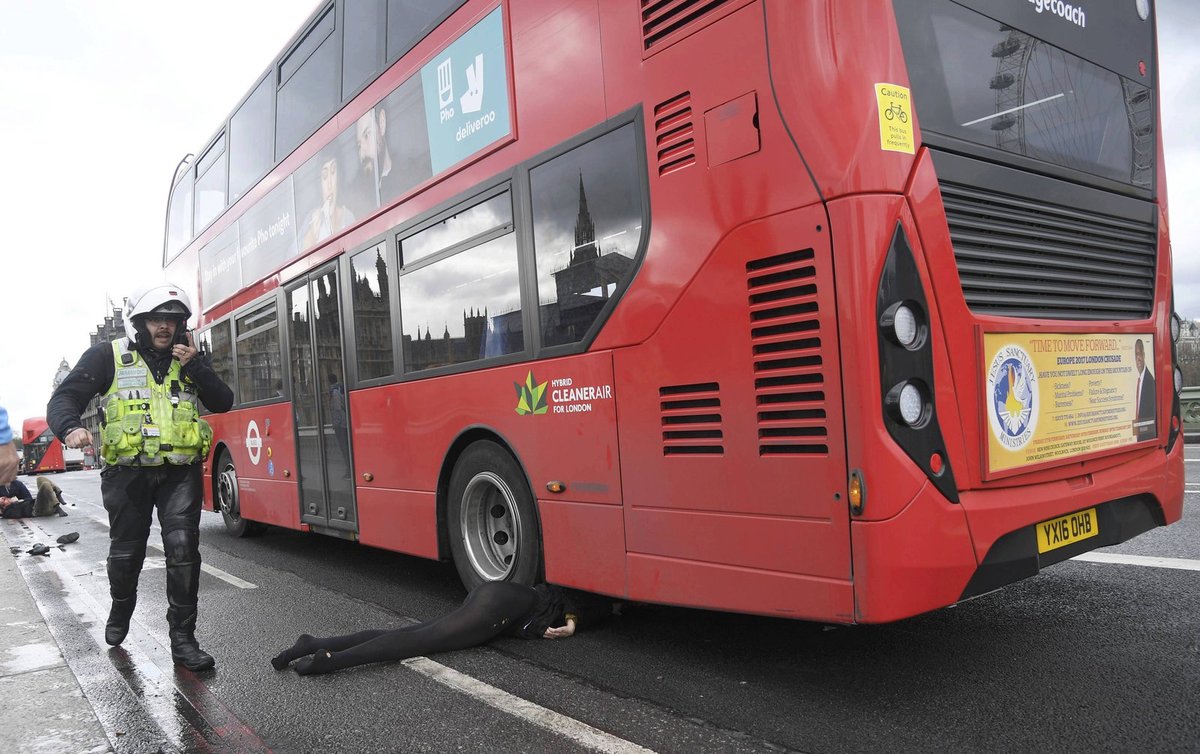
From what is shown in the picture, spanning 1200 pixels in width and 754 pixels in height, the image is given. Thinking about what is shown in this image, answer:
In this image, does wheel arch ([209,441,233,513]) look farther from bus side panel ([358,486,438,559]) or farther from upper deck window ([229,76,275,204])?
bus side panel ([358,486,438,559])

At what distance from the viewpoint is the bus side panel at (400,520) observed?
18.1 ft

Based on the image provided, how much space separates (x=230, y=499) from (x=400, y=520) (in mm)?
4735

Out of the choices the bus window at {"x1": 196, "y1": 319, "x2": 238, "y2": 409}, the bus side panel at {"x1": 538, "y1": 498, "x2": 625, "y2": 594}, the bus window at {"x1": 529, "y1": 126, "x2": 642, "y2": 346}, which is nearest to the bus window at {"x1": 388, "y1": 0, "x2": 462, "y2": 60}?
the bus window at {"x1": 529, "y1": 126, "x2": 642, "y2": 346}

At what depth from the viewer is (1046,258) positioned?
11.7 ft

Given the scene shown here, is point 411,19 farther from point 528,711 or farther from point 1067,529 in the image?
point 1067,529

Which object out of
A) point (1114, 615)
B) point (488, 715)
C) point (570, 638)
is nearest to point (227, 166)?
point (570, 638)

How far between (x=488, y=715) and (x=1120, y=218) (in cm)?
376

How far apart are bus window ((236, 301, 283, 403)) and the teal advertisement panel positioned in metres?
3.51

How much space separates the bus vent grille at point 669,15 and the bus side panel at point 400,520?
3.18 metres

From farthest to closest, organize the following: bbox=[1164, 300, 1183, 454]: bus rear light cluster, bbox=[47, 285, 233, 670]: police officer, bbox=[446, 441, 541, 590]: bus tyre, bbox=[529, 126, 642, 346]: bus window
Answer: bbox=[446, 441, 541, 590]: bus tyre, bbox=[47, 285, 233, 670]: police officer, bbox=[1164, 300, 1183, 454]: bus rear light cluster, bbox=[529, 126, 642, 346]: bus window

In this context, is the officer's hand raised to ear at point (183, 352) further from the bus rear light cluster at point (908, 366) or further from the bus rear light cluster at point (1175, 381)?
the bus rear light cluster at point (1175, 381)

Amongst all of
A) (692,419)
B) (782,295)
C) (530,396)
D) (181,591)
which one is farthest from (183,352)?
(782,295)

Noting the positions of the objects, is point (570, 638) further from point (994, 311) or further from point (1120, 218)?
point (1120, 218)

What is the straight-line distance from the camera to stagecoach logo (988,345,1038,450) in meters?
3.19
